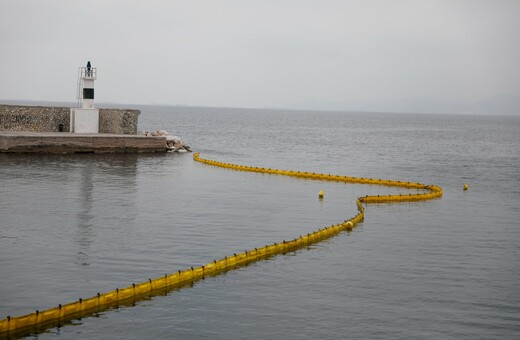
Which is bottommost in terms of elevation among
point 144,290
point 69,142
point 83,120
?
point 144,290

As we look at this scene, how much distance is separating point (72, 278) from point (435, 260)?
45.8ft

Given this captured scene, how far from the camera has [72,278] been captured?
77.0ft

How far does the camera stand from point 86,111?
65812 mm

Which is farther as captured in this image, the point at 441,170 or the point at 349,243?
the point at 441,170

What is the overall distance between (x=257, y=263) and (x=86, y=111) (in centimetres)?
4322

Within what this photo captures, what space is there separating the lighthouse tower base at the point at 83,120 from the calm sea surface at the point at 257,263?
500 inches

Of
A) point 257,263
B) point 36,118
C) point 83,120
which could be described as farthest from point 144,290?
point 36,118

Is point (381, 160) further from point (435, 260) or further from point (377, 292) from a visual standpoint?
point (377, 292)

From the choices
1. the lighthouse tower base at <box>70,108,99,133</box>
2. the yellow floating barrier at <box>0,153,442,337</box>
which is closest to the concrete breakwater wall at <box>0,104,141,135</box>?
the lighthouse tower base at <box>70,108,99,133</box>

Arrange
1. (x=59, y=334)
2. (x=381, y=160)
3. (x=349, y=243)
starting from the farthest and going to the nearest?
1. (x=381, y=160)
2. (x=349, y=243)
3. (x=59, y=334)

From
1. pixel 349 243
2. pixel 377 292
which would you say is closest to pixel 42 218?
pixel 349 243

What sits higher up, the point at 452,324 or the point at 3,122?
the point at 3,122

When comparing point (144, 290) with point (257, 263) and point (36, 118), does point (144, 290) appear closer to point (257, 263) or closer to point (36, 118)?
point (257, 263)

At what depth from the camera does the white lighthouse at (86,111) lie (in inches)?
2581
